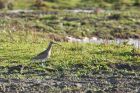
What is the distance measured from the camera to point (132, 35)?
127 feet

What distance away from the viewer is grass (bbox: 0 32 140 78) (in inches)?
818

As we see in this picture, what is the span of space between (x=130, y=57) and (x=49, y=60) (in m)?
3.34

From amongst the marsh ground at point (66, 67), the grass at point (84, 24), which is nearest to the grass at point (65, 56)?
the marsh ground at point (66, 67)

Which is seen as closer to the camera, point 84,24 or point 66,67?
point 66,67

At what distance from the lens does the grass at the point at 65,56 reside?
68.1 feet

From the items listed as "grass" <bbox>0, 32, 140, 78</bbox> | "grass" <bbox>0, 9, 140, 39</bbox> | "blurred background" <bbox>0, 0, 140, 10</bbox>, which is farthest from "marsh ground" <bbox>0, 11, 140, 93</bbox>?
"blurred background" <bbox>0, 0, 140, 10</bbox>

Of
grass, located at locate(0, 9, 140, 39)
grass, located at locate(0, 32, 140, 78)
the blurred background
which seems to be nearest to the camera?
grass, located at locate(0, 32, 140, 78)

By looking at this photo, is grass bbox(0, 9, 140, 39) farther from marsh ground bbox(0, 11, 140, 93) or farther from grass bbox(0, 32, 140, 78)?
grass bbox(0, 32, 140, 78)

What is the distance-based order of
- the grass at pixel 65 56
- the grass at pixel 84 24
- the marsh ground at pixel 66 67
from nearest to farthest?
1. the marsh ground at pixel 66 67
2. the grass at pixel 65 56
3. the grass at pixel 84 24

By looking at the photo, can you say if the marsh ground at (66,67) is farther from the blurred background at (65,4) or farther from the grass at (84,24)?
the blurred background at (65,4)

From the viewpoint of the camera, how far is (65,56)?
76.3ft

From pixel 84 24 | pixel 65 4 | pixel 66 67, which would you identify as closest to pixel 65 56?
pixel 66 67

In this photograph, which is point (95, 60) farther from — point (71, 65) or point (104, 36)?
point (104, 36)

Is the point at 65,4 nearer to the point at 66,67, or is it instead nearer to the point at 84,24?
the point at 84,24
